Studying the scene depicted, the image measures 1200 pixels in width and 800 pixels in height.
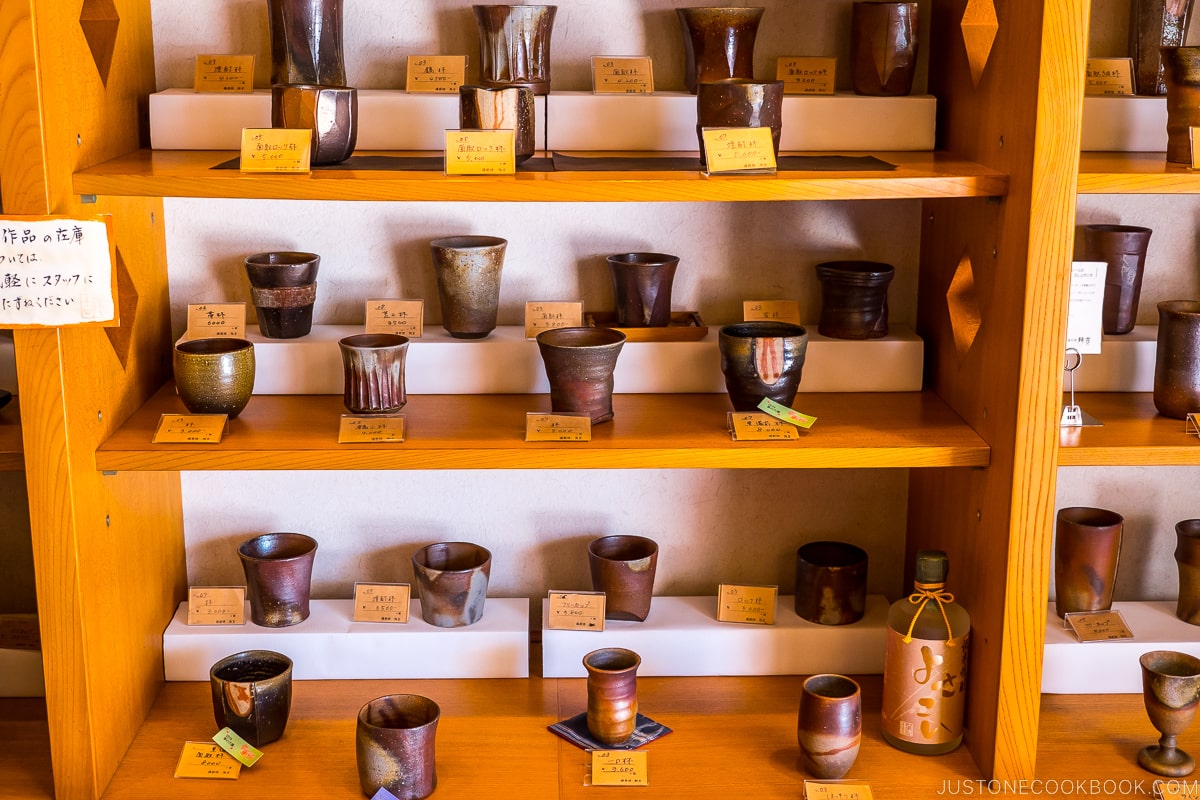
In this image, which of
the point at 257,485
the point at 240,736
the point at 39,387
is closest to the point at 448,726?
the point at 240,736

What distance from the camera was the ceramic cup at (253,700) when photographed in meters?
1.68

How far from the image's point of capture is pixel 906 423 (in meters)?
1.71

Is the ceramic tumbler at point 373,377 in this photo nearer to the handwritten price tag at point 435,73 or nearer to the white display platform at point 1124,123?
the handwritten price tag at point 435,73

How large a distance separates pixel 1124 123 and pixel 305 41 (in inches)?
46.4

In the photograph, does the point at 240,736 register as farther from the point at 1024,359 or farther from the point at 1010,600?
the point at 1024,359

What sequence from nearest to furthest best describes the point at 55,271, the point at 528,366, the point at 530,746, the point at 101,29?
the point at 55,271 < the point at 101,29 < the point at 530,746 < the point at 528,366

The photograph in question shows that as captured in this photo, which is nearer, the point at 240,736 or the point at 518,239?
the point at 240,736

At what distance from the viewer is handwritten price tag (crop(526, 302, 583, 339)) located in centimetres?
186

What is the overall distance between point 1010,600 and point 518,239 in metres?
0.90

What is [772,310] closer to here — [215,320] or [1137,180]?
[1137,180]

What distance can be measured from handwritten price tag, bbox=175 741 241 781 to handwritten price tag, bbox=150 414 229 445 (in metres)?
0.44

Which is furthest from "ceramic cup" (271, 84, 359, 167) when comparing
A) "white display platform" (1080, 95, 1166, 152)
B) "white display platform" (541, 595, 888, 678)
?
"white display platform" (1080, 95, 1166, 152)

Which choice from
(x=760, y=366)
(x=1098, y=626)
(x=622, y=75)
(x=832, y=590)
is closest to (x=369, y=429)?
(x=760, y=366)

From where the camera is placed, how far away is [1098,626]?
1.89m
